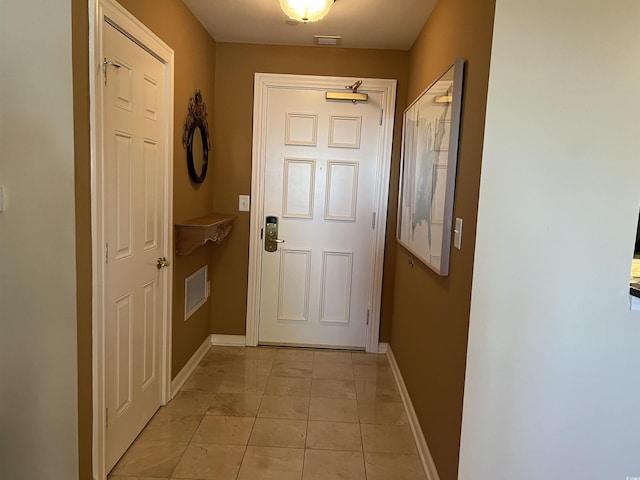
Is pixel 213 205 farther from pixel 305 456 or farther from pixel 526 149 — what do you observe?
pixel 526 149

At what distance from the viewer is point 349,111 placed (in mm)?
3363

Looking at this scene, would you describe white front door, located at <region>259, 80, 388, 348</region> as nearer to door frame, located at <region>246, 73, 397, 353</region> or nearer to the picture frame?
door frame, located at <region>246, 73, 397, 353</region>

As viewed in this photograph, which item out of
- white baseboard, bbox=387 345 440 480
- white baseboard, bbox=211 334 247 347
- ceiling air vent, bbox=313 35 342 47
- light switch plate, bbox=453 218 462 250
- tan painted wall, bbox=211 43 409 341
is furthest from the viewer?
white baseboard, bbox=211 334 247 347

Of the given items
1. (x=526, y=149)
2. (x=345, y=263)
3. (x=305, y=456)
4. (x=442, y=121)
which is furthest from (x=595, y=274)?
(x=345, y=263)

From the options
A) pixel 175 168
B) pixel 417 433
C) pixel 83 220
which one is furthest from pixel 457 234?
pixel 175 168

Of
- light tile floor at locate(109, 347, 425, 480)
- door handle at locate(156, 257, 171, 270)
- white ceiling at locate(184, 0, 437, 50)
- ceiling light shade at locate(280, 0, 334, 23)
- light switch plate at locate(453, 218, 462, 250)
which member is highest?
white ceiling at locate(184, 0, 437, 50)

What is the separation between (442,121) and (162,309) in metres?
1.82

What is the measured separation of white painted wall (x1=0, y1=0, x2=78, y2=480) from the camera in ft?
4.85

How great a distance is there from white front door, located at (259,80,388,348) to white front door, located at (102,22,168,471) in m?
1.15

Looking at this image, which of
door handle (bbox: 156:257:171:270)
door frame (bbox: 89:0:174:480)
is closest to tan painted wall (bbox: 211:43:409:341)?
door handle (bbox: 156:257:171:270)

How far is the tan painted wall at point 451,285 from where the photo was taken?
1642 millimetres

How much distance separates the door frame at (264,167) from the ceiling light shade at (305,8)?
1.10 metres

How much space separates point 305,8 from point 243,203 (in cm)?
162

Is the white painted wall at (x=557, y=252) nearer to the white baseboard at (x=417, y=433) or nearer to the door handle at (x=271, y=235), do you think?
the white baseboard at (x=417, y=433)
